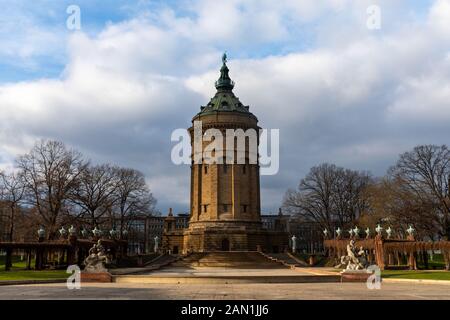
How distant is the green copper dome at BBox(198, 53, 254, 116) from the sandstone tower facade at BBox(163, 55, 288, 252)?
6.2 inches

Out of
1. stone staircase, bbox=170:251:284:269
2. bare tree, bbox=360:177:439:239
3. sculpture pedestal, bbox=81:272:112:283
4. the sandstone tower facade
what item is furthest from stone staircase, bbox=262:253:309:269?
sculpture pedestal, bbox=81:272:112:283

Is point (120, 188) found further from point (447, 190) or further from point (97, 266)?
point (447, 190)

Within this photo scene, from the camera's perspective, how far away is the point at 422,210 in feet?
173

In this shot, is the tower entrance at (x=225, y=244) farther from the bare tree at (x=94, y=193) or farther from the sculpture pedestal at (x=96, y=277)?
the sculpture pedestal at (x=96, y=277)

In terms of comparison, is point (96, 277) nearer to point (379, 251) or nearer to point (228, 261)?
point (379, 251)

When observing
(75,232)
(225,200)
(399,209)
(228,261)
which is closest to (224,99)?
(225,200)

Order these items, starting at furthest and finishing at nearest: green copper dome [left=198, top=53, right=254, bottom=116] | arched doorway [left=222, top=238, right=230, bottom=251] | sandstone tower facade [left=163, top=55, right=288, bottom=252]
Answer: green copper dome [left=198, top=53, right=254, bottom=116] < sandstone tower facade [left=163, top=55, right=288, bottom=252] < arched doorway [left=222, top=238, right=230, bottom=251]

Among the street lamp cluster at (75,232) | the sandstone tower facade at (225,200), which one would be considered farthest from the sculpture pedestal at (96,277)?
the sandstone tower facade at (225,200)

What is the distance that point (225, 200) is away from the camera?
238 ft

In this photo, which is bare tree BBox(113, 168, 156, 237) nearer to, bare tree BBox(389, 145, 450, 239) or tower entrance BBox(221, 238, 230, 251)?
tower entrance BBox(221, 238, 230, 251)

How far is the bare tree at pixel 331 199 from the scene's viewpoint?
7112 cm

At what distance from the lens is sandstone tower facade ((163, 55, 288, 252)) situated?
7036 centimetres

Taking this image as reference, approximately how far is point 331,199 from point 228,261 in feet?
64.7
